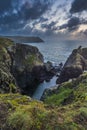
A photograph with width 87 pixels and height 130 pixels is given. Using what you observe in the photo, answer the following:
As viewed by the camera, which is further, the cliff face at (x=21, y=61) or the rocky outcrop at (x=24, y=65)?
the rocky outcrop at (x=24, y=65)

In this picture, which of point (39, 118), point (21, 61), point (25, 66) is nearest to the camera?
point (39, 118)

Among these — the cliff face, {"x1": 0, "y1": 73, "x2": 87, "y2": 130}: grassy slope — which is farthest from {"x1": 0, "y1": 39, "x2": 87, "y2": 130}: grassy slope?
the cliff face

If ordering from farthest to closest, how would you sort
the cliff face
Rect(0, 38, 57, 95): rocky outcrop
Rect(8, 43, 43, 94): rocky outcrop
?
Rect(8, 43, 43, 94): rocky outcrop, Rect(0, 38, 57, 95): rocky outcrop, the cliff face

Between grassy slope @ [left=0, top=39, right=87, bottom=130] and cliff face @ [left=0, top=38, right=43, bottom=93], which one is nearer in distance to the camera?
grassy slope @ [left=0, top=39, right=87, bottom=130]

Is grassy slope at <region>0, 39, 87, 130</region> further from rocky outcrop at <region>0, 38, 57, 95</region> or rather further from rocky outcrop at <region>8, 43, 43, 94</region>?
rocky outcrop at <region>8, 43, 43, 94</region>

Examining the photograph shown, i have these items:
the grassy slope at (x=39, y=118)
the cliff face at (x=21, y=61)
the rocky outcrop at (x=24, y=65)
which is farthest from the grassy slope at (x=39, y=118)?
the rocky outcrop at (x=24, y=65)

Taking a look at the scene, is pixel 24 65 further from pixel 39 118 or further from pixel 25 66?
pixel 39 118

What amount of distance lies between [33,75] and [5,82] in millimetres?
33798

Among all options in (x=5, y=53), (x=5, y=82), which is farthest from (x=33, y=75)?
(x=5, y=82)

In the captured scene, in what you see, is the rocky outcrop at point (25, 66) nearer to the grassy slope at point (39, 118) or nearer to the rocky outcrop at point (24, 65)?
the rocky outcrop at point (24, 65)

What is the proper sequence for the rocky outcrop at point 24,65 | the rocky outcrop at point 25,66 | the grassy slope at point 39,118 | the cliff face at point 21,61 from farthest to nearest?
the rocky outcrop at point 24,65 → the rocky outcrop at point 25,66 → the cliff face at point 21,61 → the grassy slope at point 39,118

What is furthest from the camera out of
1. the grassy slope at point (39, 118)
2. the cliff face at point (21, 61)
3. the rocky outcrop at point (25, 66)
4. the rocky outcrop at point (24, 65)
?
the rocky outcrop at point (24, 65)

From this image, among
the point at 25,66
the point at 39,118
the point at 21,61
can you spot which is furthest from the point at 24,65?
the point at 39,118

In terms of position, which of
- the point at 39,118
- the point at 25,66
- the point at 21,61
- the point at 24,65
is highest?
the point at 39,118
